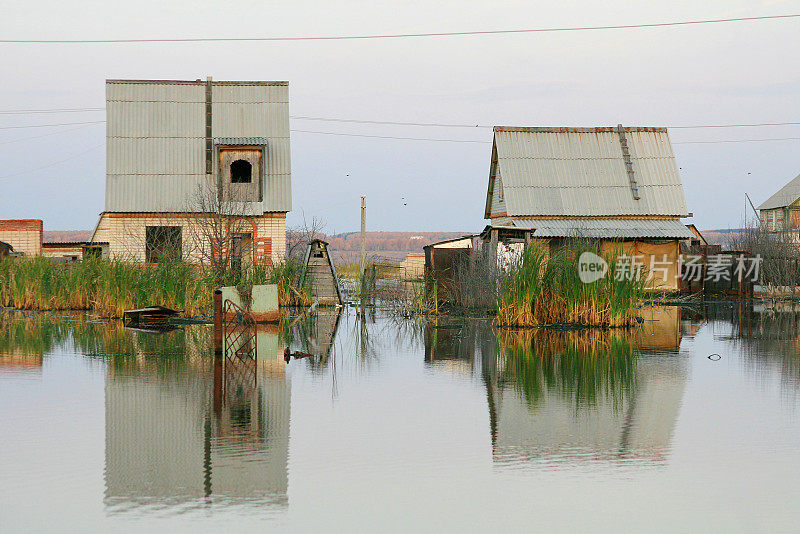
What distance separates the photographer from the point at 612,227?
36.4 m

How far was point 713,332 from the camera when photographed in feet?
68.3

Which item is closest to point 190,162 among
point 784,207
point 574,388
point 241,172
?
point 241,172

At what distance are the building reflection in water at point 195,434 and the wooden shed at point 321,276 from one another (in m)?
14.7

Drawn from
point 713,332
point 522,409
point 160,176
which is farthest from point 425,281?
point 522,409

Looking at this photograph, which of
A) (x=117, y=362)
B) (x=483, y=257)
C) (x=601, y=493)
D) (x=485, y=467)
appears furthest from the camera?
(x=483, y=257)

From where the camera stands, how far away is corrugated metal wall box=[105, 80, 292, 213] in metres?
35.4

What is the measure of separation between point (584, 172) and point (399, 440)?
105 ft

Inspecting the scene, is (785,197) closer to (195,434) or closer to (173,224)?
(173,224)

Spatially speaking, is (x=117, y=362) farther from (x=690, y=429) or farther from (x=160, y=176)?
(x=160, y=176)

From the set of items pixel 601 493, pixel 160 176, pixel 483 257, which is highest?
pixel 160 176

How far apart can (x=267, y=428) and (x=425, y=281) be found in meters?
18.1

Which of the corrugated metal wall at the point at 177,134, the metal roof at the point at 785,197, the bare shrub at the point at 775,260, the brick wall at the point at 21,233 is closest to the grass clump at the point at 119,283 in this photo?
the corrugated metal wall at the point at 177,134

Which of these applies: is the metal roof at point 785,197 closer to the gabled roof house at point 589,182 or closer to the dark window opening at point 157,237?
the gabled roof house at point 589,182

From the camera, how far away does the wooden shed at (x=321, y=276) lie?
28.6 m
